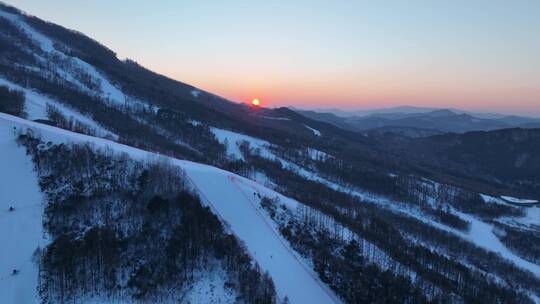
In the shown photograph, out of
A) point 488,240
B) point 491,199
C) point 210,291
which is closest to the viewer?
point 210,291

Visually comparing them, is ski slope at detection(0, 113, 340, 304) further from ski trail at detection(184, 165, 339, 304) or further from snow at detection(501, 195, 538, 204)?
snow at detection(501, 195, 538, 204)

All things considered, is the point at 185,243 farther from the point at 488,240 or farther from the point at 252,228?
the point at 488,240

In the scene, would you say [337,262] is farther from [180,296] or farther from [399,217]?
[399,217]

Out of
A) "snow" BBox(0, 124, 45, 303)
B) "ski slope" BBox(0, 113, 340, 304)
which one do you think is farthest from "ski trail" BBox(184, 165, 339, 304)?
"snow" BBox(0, 124, 45, 303)

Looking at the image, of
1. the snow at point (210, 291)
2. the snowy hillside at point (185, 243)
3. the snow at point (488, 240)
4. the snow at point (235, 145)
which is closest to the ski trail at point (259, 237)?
the snowy hillside at point (185, 243)

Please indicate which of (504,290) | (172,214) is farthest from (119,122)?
(504,290)

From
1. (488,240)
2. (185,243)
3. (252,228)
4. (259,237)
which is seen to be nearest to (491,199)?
(488,240)

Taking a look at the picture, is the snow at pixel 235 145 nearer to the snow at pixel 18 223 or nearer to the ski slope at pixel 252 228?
the ski slope at pixel 252 228
